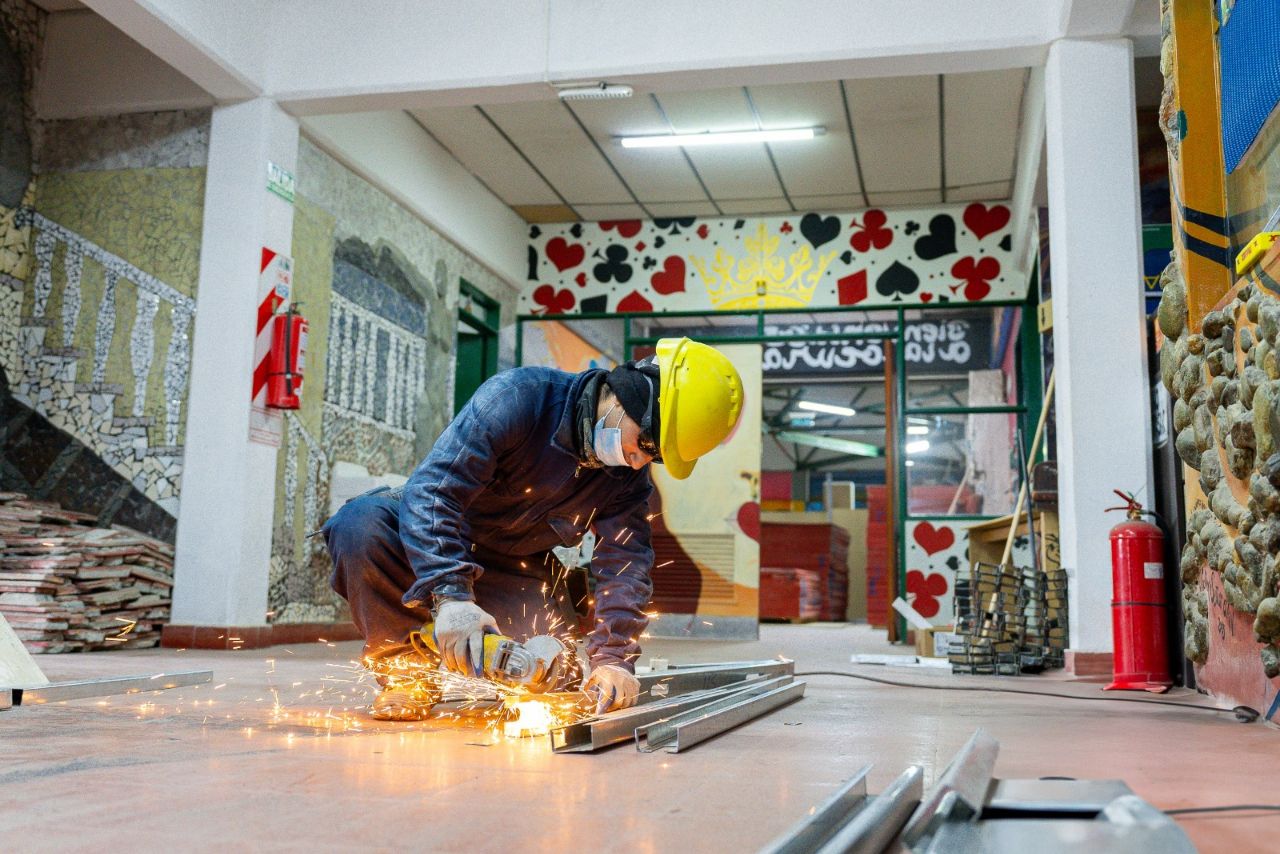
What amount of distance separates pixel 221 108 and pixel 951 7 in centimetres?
409

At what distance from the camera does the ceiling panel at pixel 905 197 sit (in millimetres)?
9070

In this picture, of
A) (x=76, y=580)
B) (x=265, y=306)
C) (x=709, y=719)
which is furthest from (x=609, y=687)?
(x=265, y=306)

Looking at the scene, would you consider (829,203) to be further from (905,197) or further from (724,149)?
(724,149)

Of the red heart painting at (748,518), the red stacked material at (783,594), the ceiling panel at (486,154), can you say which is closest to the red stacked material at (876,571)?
the red stacked material at (783,594)

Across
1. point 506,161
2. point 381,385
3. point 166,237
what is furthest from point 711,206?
point 166,237

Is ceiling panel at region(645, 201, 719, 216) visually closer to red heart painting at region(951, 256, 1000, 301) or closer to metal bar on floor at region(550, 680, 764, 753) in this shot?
red heart painting at region(951, 256, 1000, 301)

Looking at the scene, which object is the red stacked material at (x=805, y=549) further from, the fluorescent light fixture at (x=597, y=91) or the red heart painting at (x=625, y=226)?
the fluorescent light fixture at (x=597, y=91)

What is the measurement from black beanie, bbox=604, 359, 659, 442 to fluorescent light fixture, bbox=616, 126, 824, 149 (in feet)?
18.6

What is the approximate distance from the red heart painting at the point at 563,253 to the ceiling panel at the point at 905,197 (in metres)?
2.59

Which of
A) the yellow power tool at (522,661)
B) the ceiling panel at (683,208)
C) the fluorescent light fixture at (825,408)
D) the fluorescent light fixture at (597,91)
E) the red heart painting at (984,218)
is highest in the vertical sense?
the ceiling panel at (683,208)

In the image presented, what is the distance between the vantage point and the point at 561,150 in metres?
8.48

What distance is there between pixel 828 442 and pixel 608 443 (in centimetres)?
1800

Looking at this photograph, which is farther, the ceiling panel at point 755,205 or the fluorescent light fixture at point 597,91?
the ceiling panel at point 755,205

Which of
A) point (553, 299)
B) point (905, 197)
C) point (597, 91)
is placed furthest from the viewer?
point (553, 299)
